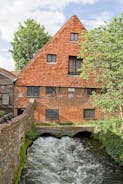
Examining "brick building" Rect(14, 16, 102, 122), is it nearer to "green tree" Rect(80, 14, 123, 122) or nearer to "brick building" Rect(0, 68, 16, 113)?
"brick building" Rect(0, 68, 16, 113)

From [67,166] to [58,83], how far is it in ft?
48.5

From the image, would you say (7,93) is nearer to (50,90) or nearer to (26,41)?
(50,90)

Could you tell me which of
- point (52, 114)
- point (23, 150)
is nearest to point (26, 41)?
point (52, 114)

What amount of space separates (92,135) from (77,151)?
5525mm

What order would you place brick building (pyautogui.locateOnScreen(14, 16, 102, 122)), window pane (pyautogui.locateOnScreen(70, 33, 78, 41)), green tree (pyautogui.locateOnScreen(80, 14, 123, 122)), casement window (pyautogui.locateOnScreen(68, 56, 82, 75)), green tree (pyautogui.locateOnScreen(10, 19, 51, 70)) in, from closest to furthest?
green tree (pyautogui.locateOnScreen(80, 14, 123, 122)), brick building (pyautogui.locateOnScreen(14, 16, 102, 122)), window pane (pyautogui.locateOnScreen(70, 33, 78, 41)), casement window (pyautogui.locateOnScreen(68, 56, 82, 75)), green tree (pyautogui.locateOnScreen(10, 19, 51, 70))

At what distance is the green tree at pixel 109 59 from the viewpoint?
A: 68.1 feet

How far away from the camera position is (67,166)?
1783 cm

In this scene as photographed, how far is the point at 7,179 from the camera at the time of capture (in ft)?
38.9

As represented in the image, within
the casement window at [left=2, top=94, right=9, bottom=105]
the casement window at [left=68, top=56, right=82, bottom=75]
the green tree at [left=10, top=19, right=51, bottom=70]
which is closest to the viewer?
the casement window at [left=2, top=94, right=9, bottom=105]

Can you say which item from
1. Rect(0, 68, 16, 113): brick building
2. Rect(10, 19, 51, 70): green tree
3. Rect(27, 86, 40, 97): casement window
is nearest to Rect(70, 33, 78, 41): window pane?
Rect(27, 86, 40, 97): casement window

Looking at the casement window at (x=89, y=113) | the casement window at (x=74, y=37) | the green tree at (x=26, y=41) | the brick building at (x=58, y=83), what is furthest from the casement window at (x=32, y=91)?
the green tree at (x=26, y=41)

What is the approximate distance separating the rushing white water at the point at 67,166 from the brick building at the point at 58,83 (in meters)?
7.30

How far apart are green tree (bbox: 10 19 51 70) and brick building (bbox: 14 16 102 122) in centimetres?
2088

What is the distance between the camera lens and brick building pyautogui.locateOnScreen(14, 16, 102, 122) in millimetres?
30984
